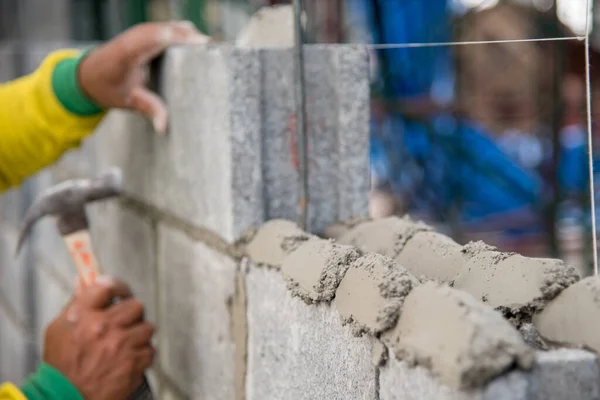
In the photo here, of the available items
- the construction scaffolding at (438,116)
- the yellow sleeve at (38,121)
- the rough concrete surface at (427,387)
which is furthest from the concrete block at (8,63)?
the rough concrete surface at (427,387)

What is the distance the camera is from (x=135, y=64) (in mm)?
1696

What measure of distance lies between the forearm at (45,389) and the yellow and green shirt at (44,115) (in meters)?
0.65

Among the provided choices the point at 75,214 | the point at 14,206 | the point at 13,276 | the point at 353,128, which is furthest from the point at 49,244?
the point at 353,128

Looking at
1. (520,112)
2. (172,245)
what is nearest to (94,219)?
(172,245)

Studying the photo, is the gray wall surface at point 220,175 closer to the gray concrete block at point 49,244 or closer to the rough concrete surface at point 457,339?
the rough concrete surface at point 457,339

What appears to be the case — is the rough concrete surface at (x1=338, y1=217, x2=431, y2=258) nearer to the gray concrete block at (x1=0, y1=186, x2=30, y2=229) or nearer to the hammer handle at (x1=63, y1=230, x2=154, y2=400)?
the hammer handle at (x1=63, y1=230, x2=154, y2=400)

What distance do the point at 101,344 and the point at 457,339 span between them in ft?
3.52

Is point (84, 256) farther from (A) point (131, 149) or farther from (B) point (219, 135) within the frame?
(B) point (219, 135)

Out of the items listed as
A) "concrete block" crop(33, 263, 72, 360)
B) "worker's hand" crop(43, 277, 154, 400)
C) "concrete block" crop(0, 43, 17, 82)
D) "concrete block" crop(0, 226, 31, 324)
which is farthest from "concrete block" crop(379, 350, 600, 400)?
"concrete block" crop(0, 43, 17, 82)

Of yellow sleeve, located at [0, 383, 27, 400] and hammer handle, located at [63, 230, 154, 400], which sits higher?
hammer handle, located at [63, 230, 154, 400]

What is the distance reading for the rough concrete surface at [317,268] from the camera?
1.01 m

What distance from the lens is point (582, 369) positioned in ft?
2.37

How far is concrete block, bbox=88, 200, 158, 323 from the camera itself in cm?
190

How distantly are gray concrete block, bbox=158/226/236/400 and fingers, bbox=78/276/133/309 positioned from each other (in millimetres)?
115
